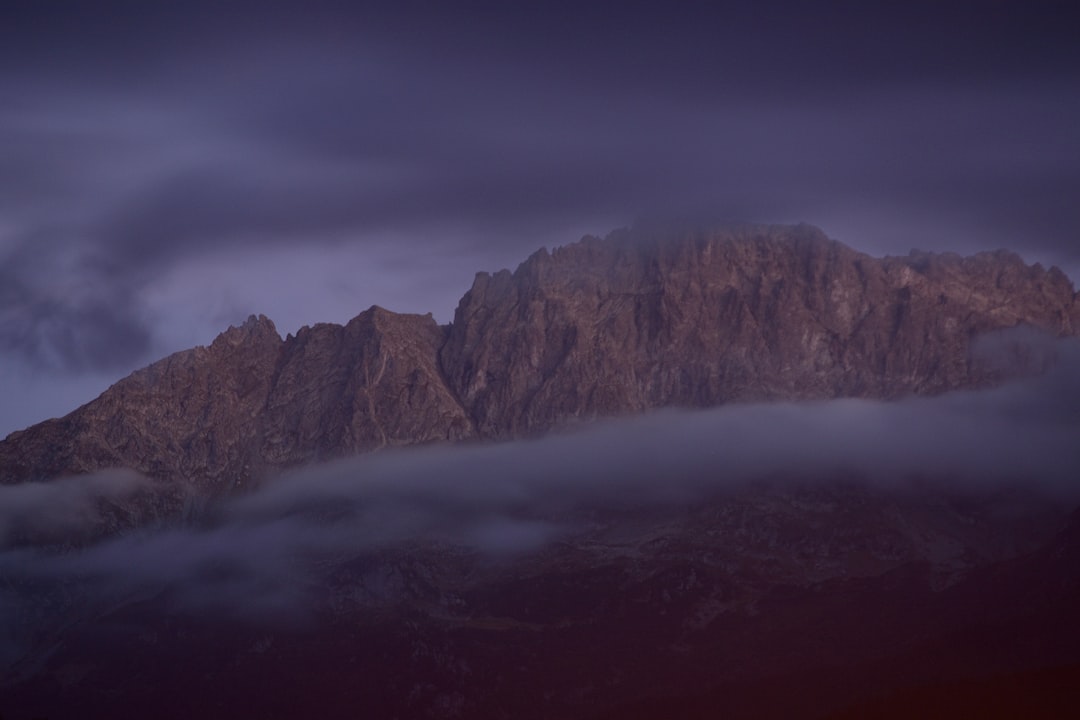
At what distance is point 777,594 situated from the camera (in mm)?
164375

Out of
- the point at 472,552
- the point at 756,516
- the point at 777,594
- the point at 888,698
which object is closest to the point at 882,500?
the point at 756,516

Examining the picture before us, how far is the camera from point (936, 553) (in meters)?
173

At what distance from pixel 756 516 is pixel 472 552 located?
3457 cm

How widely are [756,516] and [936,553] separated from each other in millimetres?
23272

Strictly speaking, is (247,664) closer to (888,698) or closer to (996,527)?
(996,527)

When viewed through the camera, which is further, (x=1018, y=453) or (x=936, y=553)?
(x=1018, y=453)

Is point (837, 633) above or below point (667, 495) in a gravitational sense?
below

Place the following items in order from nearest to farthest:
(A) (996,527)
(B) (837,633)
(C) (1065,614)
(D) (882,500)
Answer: (C) (1065,614)
(B) (837,633)
(A) (996,527)
(D) (882,500)

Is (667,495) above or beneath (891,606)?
above

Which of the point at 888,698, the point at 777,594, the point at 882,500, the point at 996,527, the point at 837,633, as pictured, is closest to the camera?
the point at 888,698

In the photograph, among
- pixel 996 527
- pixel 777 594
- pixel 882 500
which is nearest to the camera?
pixel 777 594

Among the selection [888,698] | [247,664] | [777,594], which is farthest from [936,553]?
[888,698]

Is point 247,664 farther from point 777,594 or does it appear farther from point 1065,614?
point 1065,614

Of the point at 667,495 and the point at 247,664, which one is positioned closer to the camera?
the point at 247,664
